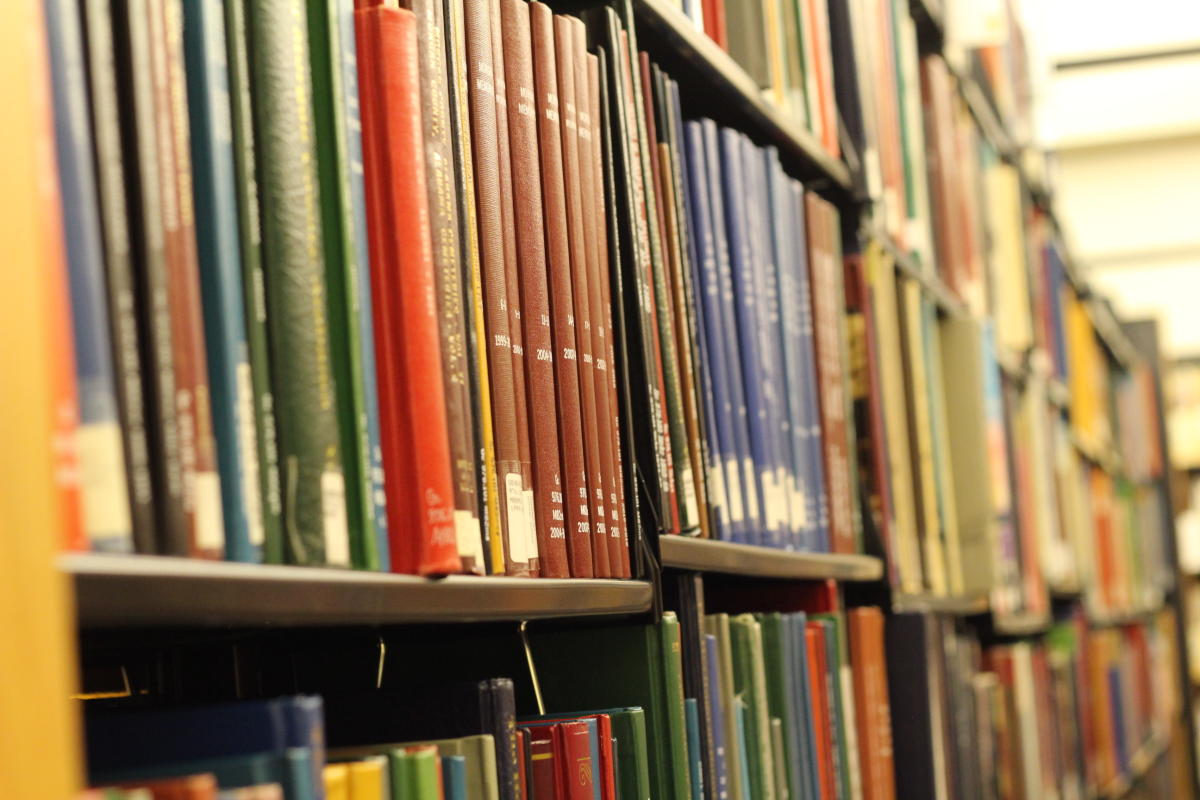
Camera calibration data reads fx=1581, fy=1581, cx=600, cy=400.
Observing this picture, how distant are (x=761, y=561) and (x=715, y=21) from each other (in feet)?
1.60

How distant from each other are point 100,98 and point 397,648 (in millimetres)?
587

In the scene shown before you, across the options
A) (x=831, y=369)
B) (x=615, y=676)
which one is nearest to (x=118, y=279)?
(x=615, y=676)

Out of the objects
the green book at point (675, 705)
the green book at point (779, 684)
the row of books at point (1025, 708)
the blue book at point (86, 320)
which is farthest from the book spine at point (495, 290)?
the row of books at point (1025, 708)

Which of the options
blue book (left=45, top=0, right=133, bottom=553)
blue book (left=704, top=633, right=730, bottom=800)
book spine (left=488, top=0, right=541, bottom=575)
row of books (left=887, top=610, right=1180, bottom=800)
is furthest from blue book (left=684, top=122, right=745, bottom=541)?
blue book (left=45, top=0, right=133, bottom=553)

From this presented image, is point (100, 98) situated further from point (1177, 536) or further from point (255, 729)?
point (1177, 536)

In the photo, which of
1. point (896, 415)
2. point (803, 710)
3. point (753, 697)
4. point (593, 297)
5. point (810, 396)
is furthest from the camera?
point (896, 415)

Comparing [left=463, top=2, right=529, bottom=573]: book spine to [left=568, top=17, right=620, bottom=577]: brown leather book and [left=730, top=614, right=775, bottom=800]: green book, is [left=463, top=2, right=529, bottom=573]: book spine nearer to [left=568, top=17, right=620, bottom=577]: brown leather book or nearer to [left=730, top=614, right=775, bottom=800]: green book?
[left=568, top=17, right=620, bottom=577]: brown leather book

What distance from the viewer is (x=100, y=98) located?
0.58 m

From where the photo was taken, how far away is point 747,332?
1324 mm

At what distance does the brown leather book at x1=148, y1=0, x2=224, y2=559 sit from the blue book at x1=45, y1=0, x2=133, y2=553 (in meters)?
0.05

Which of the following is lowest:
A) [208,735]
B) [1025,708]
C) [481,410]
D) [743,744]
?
[1025,708]

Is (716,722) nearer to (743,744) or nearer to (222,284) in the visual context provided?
(743,744)

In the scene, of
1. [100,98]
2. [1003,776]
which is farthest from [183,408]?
[1003,776]

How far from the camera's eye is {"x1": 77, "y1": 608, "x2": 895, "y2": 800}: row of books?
0.63 m
